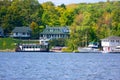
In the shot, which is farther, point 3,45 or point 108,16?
point 108,16

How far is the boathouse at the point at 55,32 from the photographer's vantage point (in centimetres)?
12274

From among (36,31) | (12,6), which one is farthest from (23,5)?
(36,31)

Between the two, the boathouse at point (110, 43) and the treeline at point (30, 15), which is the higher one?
the treeline at point (30, 15)

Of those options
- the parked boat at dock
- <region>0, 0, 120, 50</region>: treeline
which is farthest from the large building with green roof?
the parked boat at dock

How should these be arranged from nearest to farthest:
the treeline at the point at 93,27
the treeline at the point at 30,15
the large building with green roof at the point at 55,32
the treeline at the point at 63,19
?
the treeline at the point at 93,27
the treeline at the point at 63,19
the treeline at the point at 30,15
the large building with green roof at the point at 55,32

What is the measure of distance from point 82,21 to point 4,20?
16164mm

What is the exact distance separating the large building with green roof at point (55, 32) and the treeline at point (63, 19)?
146 cm

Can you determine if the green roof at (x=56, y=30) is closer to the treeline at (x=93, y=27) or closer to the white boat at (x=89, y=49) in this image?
the treeline at (x=93, y=27)

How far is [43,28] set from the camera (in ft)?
406

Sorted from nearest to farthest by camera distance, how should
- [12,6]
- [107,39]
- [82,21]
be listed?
[107,39] < [82,21] < [12,6]

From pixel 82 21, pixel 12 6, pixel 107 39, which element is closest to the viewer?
pixel 107 39

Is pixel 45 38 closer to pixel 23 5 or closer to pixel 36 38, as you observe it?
pixel 36 38

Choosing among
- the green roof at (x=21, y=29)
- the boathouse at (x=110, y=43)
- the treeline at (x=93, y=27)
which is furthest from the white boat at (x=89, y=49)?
the green roof at (x=21, y=29)

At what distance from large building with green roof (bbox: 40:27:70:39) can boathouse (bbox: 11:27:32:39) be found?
3.27 meters
